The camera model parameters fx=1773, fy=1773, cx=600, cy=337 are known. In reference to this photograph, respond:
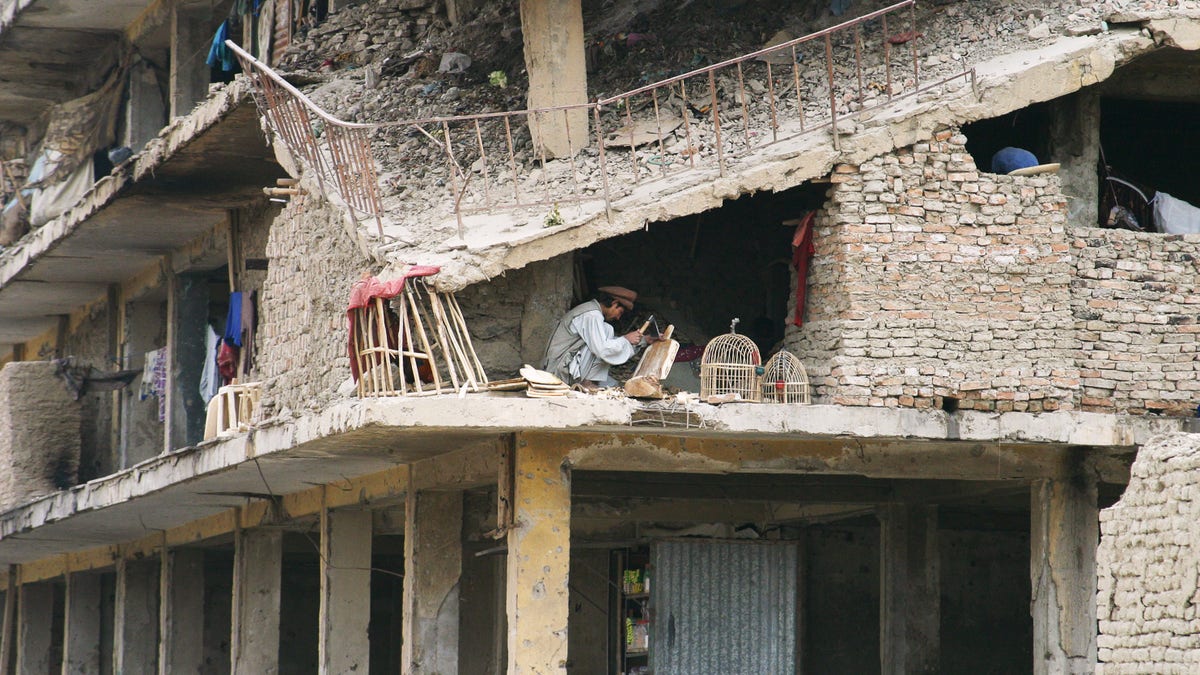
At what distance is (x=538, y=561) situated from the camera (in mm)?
11781

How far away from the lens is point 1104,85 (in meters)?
13.6

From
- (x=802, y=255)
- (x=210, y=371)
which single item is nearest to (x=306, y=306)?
(x=802, y=255)

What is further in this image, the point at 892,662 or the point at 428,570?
the point at 892,662

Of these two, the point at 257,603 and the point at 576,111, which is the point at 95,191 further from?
the point at 576,111

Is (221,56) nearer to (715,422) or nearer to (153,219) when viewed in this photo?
(153,219)

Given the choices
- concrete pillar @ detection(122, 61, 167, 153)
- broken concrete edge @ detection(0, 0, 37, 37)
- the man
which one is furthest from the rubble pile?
concrete pillar @ detection(122, 61, 167, 153)

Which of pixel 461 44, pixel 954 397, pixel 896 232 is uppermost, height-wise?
pixel 461 44

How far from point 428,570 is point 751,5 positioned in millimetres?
5555

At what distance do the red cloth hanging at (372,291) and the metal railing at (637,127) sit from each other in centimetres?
61

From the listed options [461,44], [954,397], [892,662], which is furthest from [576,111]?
[892,662]

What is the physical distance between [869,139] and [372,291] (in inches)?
141

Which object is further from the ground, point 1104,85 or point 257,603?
point 1104,85

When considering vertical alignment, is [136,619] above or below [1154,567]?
below

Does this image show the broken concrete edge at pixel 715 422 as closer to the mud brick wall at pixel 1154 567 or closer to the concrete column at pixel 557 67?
the concrete column at pixel 557 67
